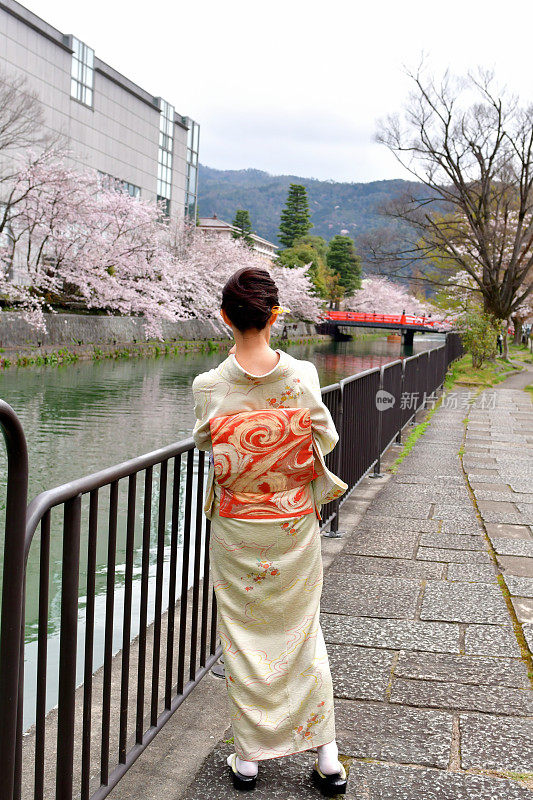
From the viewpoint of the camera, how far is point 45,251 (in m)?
26.3

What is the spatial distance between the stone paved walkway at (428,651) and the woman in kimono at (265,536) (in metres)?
0.19

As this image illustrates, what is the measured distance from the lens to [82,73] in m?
37.3

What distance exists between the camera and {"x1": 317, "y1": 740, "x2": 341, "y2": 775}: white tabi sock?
2.13m

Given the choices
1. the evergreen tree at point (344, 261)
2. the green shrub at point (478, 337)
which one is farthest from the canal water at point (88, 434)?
the evergreen tree at point (344, 261)

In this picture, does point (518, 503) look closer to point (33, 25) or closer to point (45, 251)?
point (45, 251)

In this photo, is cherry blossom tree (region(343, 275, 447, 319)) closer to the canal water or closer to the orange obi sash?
the canal water

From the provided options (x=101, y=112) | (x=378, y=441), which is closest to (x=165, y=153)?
(x=101, y=112)

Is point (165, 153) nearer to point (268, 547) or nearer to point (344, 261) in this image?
point (344, 261)

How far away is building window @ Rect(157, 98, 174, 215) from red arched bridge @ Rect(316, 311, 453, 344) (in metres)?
13.7

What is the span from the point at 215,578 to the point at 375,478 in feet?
15.5

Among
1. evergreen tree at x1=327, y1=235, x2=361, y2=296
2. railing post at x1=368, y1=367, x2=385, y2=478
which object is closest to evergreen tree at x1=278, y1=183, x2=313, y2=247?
evergreen tree at x1=327, y1=235, x2=361, y2=296

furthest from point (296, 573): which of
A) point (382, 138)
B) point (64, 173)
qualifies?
point (382, 138)

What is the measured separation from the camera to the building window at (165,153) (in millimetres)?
47656

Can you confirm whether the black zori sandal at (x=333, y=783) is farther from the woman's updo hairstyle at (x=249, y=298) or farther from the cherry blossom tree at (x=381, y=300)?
the cherry blossom tree at (x=381, y=300)
